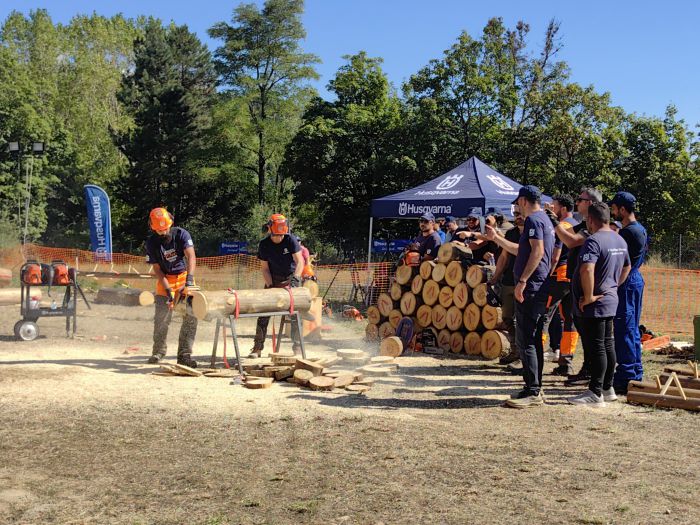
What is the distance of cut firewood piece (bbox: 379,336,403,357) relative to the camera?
31.8 feet

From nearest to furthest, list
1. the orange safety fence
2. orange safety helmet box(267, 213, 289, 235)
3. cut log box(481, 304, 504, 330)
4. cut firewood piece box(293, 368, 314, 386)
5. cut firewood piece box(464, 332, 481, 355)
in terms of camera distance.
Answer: cut firewood piece box(293, 368, 314, 386) < orange safety helmet box(267, 213, 289, 235) < cut log box(481, 304, 504, 330) < cut firewood piece box(464, 332, 481, 355) < the orange safety fence

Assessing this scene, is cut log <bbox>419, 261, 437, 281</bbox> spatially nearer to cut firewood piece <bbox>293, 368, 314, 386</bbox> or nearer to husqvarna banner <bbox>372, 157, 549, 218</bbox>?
cut firewood piece <bbox>293, 368, 314, 386</bbox>

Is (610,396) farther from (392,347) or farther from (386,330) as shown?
(386,330)

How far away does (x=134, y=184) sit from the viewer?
42.8 meters

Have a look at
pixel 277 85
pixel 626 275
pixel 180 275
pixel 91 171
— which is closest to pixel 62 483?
pixel 180 275

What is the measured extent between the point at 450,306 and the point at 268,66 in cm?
3449

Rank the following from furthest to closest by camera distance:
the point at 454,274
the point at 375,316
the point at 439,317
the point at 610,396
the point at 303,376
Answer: the point at 375,316 < the point at 439,317 < the point at 454,274 < the point at 303,376 < the point at 610,396

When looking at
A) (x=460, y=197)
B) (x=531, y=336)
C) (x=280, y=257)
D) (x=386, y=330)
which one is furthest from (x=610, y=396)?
(x=460, y=197)

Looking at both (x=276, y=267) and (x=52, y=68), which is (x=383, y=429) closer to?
(x=276, y=267)

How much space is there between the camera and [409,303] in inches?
428

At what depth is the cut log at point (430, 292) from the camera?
10477mm

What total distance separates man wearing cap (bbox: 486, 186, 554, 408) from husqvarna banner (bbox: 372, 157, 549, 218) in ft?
24.5

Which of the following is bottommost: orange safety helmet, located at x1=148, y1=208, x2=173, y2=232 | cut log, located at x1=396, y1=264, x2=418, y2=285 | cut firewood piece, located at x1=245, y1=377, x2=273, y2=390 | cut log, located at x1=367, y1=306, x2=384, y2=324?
cut firewood piece, located at x1=245, y1=377, x2=273, y2=390

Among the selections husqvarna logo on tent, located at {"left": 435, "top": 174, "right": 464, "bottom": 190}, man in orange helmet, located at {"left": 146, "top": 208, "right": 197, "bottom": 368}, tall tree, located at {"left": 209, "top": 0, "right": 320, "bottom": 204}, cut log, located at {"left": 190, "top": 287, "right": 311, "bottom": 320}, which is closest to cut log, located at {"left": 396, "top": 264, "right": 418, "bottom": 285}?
cut log, located at {"left": 190, "top": 287, "right": 311, "bottom": 320}
